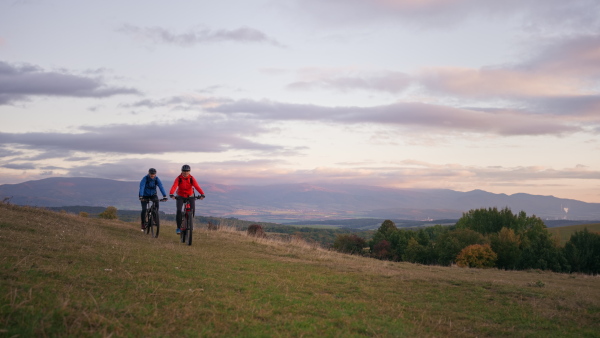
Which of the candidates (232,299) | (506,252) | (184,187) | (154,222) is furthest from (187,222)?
(506,252)

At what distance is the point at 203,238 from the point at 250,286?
36.7 feet

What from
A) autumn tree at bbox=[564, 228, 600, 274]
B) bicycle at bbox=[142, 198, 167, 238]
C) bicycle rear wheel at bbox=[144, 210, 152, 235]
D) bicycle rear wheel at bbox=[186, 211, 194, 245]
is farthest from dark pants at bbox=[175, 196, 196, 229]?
autumn tree at bbox=[564, 228, 600, 274]

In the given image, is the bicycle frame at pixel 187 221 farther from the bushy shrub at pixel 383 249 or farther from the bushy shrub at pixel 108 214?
the bushy shrub at pixel 383 249

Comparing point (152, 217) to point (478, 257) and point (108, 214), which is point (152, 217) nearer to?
point (108, 214)

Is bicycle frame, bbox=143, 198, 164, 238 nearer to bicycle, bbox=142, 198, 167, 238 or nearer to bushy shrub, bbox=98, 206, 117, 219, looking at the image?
bicycle, bbox=142, 198, 167, 238

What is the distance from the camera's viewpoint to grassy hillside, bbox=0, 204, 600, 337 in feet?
18.2

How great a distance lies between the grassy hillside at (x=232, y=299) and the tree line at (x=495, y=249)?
29375 mm

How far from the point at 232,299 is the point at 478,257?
5156 cm

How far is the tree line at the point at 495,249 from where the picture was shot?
53.0m

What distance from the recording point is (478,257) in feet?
174

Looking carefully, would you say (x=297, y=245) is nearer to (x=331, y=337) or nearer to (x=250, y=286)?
(x=250, y=286)

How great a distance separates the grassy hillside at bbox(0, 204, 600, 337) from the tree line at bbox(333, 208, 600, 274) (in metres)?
29.4

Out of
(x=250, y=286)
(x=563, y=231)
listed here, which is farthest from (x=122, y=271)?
(x=563, y=231)

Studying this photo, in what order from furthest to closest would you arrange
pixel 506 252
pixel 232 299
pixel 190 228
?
pixel 506 252 < pixel 190 228 < pixel 232 299
